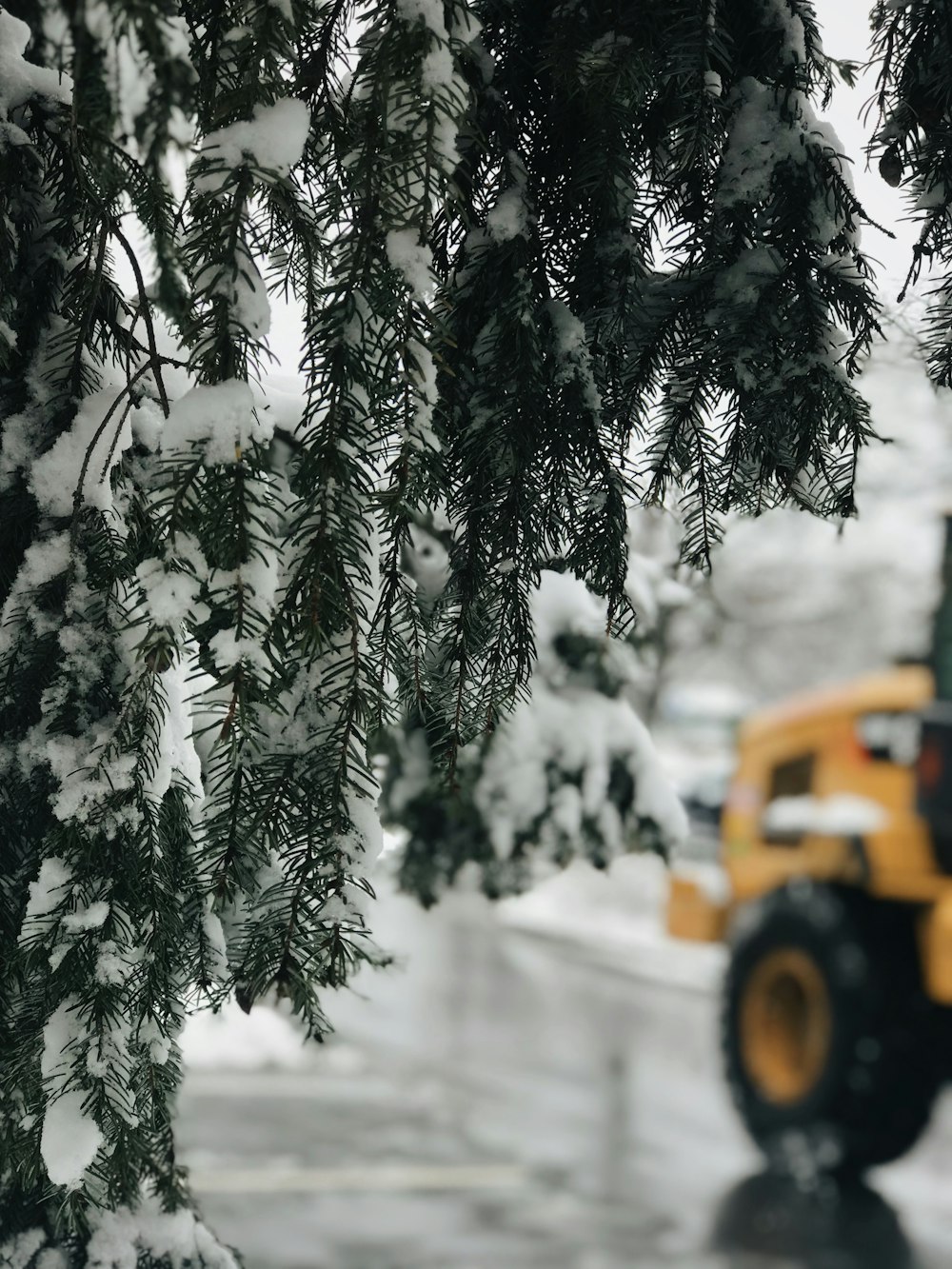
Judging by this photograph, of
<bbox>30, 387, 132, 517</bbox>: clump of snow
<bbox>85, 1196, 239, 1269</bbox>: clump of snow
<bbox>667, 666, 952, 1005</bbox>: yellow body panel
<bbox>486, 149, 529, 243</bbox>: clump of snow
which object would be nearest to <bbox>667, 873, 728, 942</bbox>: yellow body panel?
<bbox>667, 666, 952, 1005</bbox>: yellow body panel

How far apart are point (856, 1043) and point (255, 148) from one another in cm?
591

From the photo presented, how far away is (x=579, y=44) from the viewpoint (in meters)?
1.57

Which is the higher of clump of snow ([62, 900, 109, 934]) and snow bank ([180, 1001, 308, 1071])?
snow bank ([180, 1001, 308, 1071])

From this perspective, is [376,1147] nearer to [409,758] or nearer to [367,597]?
[409,758]

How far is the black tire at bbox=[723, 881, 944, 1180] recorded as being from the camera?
20.5ft

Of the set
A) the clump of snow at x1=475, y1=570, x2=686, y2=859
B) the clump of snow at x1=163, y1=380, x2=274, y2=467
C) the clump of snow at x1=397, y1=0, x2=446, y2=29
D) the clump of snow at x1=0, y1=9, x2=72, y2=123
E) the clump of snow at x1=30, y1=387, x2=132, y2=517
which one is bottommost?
the clump of snow at x1=163, y1=380, x2=274, y2=467

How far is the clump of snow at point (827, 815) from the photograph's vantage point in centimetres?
637

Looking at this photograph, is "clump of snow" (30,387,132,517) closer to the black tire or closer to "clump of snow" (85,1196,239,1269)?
"clump of snow" (85,1196,239,1269)

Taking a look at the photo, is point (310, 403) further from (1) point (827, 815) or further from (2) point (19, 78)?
(1) point (827, 815)

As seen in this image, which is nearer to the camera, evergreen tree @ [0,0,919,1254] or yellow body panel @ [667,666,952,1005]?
evergreen tree @ [0,0,919,1254]

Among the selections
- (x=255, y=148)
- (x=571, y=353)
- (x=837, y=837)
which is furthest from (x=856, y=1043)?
(x=255, y=148)

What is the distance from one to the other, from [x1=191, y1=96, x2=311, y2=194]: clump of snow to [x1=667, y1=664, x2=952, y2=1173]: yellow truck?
530cm

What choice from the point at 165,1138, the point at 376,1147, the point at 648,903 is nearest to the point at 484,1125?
the point at 376,1147

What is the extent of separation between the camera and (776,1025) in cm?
693
